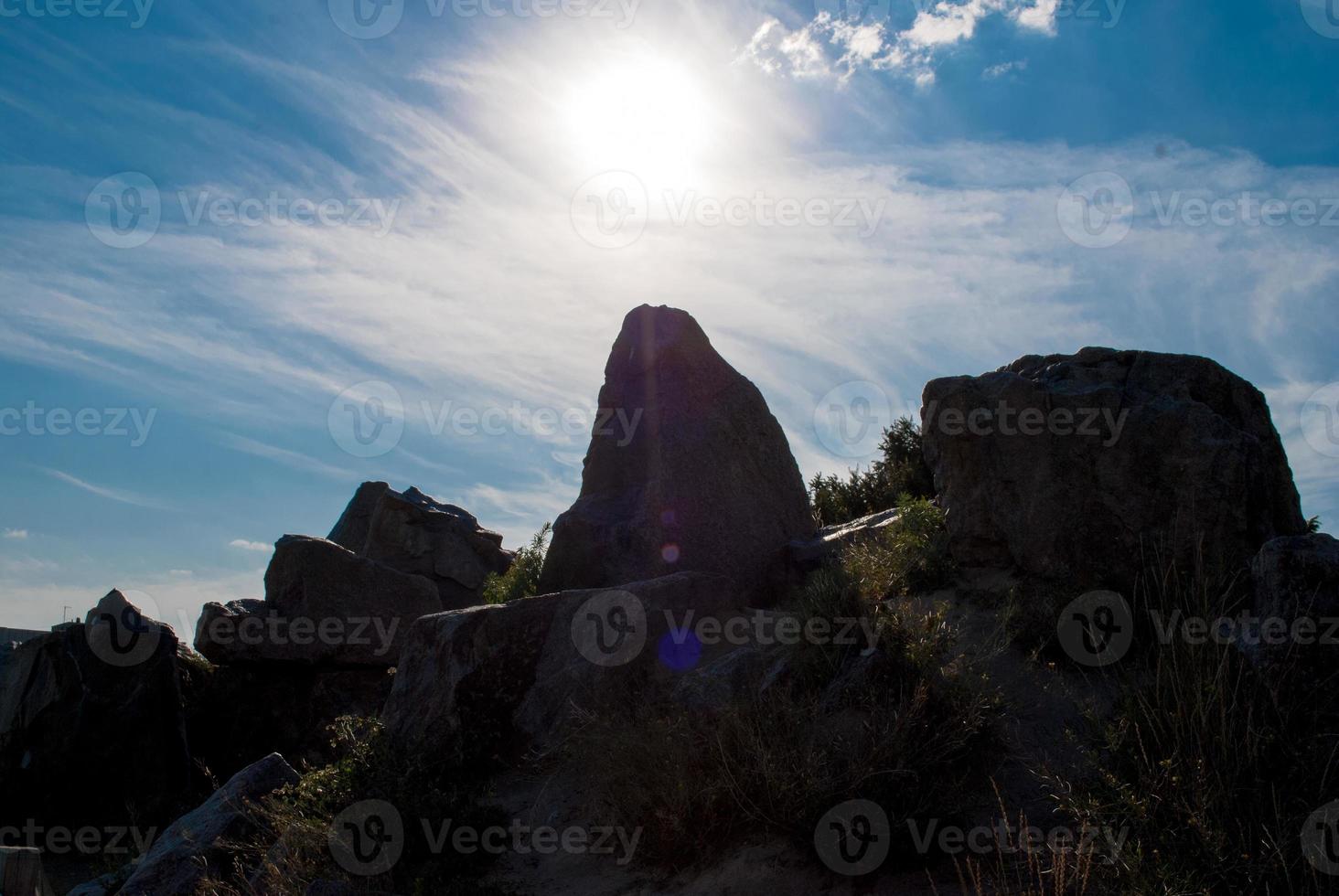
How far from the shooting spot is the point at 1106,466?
30.3 ft

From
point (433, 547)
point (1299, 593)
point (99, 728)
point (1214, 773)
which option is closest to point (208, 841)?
point (99, 728)

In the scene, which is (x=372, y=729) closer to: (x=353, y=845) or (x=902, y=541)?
(x=353, y=845)

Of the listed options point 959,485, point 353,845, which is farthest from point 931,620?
point 353,845

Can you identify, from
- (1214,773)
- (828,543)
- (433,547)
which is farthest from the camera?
(433,547)

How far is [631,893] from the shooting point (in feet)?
23.1

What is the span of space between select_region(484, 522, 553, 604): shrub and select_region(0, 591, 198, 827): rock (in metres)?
5.14

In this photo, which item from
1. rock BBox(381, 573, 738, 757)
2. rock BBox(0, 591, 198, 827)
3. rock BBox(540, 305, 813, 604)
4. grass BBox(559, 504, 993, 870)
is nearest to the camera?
grass BBox(559, 504, 993, 870)

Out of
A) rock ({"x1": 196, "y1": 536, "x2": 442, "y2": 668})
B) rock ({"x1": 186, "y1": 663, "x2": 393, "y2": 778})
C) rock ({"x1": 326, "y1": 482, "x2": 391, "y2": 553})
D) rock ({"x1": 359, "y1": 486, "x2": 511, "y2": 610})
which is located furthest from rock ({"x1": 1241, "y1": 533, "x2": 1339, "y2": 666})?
rock ({"x1": 326, "y1": 482, "x2": 391, "y2": 553})

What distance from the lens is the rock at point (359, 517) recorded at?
21375mm

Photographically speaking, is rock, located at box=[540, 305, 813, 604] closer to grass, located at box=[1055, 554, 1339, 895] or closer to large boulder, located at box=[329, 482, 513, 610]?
grass, located at box=[1055, 554, 1339, 895]

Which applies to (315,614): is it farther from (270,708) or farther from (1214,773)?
(1214,773)

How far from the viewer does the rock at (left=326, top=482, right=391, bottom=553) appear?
2138 centimetres

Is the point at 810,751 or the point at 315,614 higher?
the point at 315,614

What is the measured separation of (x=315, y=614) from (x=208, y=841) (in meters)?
6.42
